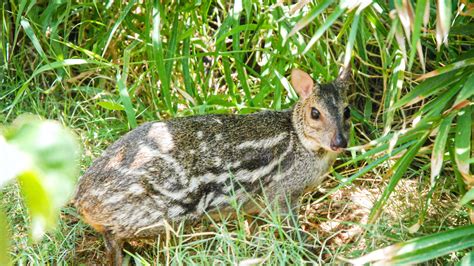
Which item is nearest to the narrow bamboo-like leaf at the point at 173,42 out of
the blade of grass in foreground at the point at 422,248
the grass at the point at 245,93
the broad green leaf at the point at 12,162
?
the grass at the point at 245,93

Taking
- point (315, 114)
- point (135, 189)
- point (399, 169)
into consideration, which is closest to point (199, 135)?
point (135, 189)

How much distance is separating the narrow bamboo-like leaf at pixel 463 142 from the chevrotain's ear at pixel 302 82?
3.20 feet

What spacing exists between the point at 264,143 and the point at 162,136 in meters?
0.53

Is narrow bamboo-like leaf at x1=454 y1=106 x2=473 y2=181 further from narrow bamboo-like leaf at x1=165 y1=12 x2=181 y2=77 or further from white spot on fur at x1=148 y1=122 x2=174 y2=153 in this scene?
narrow bamboo-like leaf at x1=165 y1=12 x2=181 y2=77

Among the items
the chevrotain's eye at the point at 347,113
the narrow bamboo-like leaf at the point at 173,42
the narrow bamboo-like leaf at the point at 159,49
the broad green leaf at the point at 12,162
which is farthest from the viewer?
the narrow bamboo-like leaf at the point at 173,42

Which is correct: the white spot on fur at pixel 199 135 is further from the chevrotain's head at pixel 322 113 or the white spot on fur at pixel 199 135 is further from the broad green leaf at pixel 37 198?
the broad green leaf at pixel 37 198

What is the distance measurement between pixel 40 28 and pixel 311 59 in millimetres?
1733

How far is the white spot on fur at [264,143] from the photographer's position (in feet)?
11.6

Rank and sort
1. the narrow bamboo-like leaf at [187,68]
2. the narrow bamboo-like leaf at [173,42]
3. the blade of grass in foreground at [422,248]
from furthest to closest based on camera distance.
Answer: the narrow bamboo-like leaf at [187,68]
the narrow bamboo-like leaf at [173,42]
the blade of grass in foreground at [422,248]

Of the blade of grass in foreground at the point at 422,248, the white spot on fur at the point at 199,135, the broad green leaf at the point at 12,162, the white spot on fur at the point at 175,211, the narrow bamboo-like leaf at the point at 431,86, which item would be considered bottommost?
the white spot on fur at the point at 175,211

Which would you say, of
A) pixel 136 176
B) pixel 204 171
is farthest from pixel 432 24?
pixel 136 176

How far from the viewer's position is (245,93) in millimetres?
4270

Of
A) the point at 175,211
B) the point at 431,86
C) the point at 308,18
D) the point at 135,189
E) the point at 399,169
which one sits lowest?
the point at 175,211

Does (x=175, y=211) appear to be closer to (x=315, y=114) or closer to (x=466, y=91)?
(x=315, y=114)
